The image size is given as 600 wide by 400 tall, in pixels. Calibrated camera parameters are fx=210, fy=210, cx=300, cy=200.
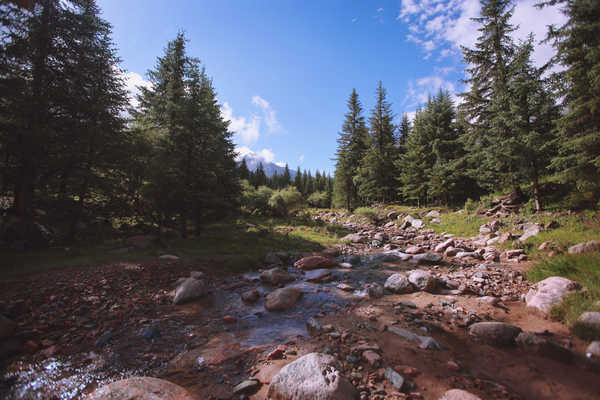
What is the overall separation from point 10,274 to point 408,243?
16097 millimetres

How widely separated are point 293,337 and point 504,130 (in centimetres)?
1690

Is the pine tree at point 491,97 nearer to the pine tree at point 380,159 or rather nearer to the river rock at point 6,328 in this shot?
the pine tree at point 380,159

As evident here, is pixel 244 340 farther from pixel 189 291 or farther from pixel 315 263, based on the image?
pixel 315 263

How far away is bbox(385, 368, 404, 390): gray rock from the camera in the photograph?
2.37m

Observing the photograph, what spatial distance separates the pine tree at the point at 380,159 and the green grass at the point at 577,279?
23.2 metres

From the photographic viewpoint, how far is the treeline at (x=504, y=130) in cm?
812

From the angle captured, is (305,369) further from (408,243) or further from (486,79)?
(486,79)

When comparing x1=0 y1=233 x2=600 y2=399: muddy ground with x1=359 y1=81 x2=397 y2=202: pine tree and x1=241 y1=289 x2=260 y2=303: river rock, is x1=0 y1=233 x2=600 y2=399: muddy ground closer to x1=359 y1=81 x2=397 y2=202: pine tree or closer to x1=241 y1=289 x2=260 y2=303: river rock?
x1=241 y1=289 x2=260 y2=303: river rock

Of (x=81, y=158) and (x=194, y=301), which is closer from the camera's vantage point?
(x=194, y=301)

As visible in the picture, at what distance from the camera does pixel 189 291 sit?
5598 mm

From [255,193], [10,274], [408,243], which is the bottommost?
[408,243]

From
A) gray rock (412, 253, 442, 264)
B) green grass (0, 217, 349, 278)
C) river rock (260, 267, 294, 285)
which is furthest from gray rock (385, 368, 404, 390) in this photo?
gray rock (412, 253, 442, 264)

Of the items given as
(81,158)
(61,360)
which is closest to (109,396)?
(61,360)

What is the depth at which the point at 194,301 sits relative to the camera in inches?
217
